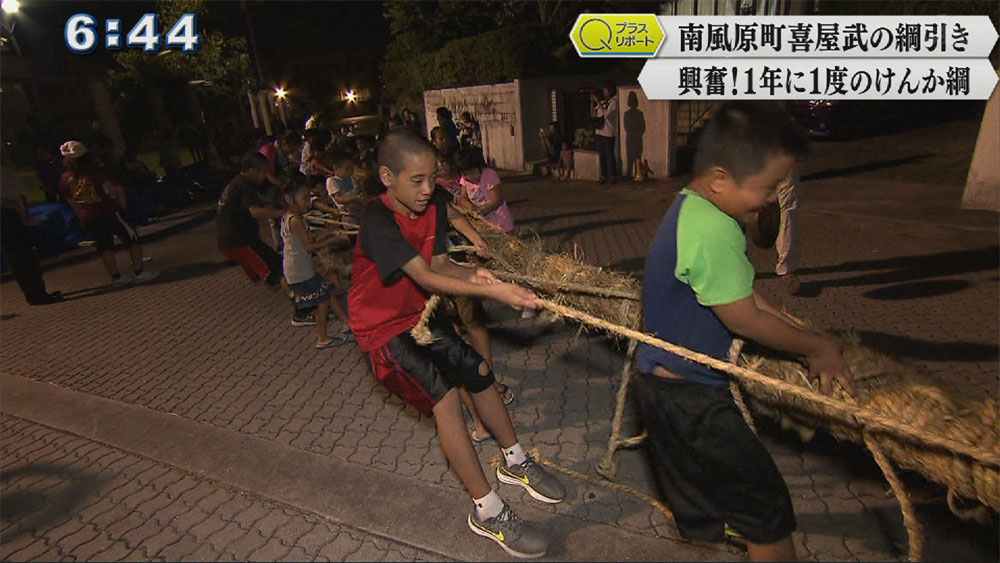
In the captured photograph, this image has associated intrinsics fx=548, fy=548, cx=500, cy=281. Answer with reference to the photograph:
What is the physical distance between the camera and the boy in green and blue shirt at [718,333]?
181cm

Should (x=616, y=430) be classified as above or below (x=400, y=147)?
below

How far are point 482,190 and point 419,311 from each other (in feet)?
8.64

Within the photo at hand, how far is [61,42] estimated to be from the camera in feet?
54.5

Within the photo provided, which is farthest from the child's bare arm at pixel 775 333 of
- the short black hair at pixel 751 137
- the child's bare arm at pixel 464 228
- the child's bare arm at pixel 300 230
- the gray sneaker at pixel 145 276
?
the gray sneaker at pixel 145 276

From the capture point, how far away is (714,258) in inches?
71.3

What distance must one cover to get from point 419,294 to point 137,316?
608 centimetres

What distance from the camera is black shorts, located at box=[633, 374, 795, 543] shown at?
2.02m

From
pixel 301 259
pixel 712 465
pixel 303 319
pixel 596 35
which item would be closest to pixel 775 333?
pixel 712 465

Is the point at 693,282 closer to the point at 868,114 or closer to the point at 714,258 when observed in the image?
the point at 714,258

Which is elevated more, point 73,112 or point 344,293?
point 73,112

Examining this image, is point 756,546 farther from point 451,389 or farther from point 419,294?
point 419,294

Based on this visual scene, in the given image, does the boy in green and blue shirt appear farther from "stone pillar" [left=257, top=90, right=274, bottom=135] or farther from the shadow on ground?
"stone pillar" [left=257, top=90, right=274, bottom=135]

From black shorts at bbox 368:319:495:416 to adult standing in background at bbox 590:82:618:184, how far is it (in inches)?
408

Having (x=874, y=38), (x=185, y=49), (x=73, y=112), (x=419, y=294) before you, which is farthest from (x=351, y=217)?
(x=73, y=112)
